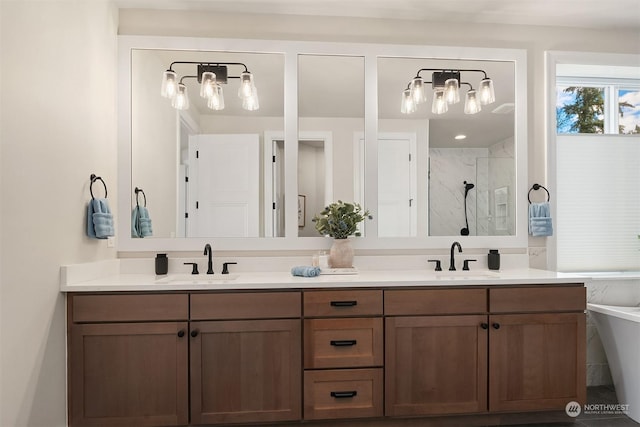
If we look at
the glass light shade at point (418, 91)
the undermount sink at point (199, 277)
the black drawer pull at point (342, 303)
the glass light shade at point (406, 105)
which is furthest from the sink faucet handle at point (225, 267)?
the glass light shade at point (418, 91)

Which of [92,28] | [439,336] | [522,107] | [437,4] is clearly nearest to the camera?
[439,336]

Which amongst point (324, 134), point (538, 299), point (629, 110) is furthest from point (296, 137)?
point (629, 110)

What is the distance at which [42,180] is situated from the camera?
158 centimetres

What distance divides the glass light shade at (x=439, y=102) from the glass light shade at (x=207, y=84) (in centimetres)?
153

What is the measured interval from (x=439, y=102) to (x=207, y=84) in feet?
5.28

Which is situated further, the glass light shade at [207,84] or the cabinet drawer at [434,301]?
the glass light shade at [207,84]

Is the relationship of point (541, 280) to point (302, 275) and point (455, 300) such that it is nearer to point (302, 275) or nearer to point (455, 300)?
point (455, 300)

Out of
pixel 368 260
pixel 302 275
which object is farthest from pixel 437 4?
pixel 302 275

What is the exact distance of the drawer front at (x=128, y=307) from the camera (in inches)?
68.8

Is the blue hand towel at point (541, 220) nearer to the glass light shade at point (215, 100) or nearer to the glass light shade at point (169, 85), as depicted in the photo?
the glass light shade at point (215, 100)

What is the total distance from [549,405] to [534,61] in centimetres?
226

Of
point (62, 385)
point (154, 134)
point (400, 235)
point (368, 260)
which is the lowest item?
point (62, 385)

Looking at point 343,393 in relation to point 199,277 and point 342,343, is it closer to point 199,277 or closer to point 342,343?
point 342,343

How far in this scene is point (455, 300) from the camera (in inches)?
74.5
